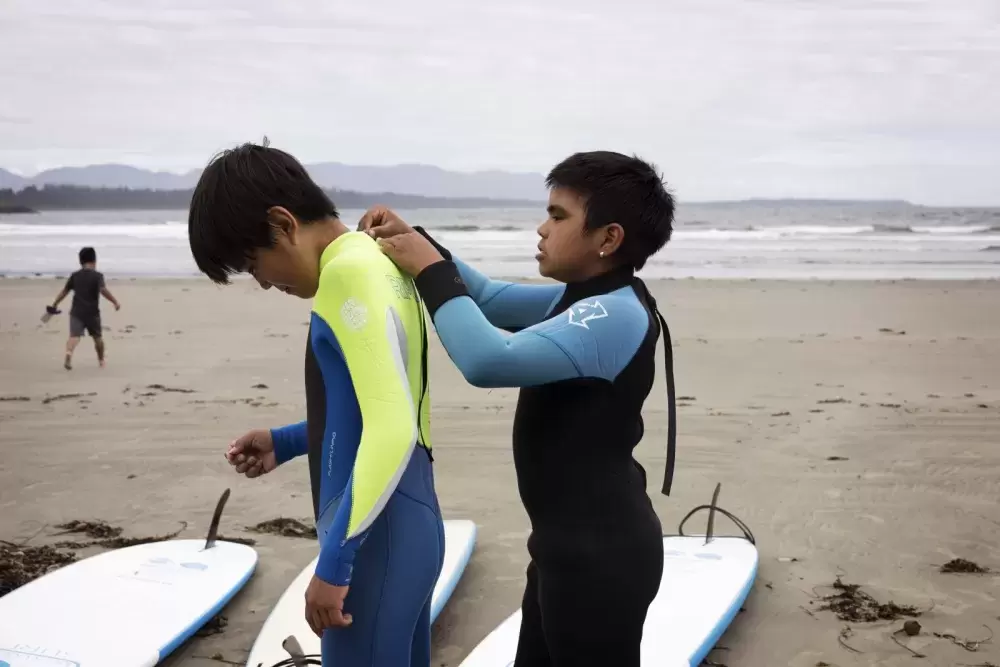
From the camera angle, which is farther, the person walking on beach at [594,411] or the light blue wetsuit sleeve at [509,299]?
the light blue wetsuit sleeve at [509,299]

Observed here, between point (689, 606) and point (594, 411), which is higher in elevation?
point (594, 411)

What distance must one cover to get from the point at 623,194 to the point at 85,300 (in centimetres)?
898

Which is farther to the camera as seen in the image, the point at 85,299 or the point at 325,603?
the point at 85,299

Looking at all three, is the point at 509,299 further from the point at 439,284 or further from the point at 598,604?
the point at 598,604

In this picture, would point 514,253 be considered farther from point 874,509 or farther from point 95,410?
point 874,509

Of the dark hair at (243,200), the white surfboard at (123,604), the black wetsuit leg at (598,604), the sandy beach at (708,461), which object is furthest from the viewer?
the sandy beach at (708,461)

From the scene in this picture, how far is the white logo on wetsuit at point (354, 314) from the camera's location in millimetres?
1736

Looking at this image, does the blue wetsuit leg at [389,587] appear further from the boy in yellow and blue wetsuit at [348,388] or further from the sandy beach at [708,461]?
the sandy beach at [708,461]

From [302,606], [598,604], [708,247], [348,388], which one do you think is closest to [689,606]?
[302,606]

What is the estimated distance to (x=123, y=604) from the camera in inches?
150

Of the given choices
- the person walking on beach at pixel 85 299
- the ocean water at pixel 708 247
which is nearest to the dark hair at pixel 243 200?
the person walking on beach at pixel 85 299

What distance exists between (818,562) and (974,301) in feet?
43.8

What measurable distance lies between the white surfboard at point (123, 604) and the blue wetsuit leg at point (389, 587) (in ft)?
6.22

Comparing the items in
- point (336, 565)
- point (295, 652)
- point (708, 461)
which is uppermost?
point (336, 565)
